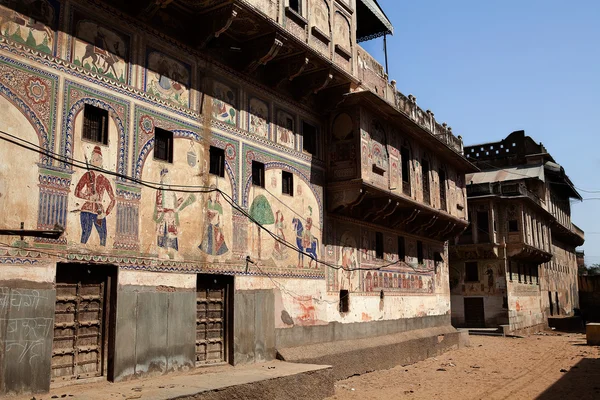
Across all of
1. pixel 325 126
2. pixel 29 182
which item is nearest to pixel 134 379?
pixel 29 182

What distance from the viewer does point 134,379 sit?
9.15 m

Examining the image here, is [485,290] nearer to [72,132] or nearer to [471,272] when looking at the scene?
[471,272]

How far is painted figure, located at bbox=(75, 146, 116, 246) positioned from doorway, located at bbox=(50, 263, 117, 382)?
580 millimetres

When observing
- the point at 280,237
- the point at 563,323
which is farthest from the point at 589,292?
the point at 280,237

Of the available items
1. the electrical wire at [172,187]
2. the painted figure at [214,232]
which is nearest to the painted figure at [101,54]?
the electrical wire at [172,187]

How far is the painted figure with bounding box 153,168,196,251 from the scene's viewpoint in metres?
9.98

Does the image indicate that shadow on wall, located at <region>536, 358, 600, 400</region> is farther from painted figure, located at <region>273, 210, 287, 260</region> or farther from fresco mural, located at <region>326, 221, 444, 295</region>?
painted figure, located at <region>273, 210, 287, 260</region>

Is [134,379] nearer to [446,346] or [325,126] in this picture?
[325,126]

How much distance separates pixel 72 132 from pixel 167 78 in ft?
8.22

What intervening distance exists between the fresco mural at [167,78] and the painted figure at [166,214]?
5.00ft

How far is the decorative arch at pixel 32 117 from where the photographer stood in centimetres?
793

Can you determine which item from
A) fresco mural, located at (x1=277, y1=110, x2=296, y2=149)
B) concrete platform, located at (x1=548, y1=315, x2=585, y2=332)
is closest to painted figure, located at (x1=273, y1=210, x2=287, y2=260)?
fresco mural, located at (x1=277, y1=110, x2=296, y2=149)

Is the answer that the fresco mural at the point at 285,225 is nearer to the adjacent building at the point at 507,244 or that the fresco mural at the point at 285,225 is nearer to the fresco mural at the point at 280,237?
the fresco mural at the point at 280,237

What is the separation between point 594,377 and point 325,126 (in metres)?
10.8
